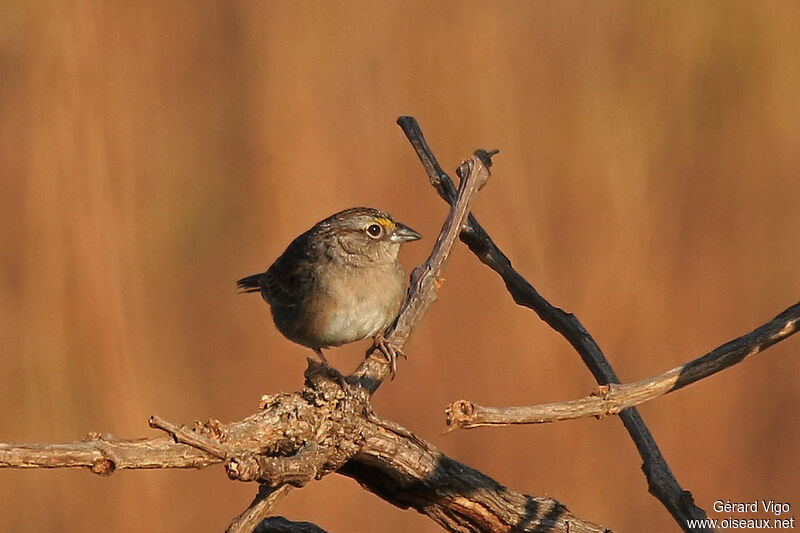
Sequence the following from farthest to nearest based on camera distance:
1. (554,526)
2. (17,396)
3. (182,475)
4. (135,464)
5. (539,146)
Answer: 1. (539,146)
2. (182,475)
3. (17,396)
4. (554,526)
5. (135,464)

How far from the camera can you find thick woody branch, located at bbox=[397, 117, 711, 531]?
283cm

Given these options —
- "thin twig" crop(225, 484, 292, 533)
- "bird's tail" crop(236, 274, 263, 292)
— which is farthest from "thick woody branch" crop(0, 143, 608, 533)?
"bird's tail" crop(236, 274, 263, 292)

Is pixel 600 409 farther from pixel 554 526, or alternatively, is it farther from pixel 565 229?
pixel 565 229

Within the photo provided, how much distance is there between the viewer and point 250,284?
5438 millimetres

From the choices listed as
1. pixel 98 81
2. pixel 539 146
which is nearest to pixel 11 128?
pixel 98 81

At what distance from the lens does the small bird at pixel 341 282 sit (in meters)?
4.44

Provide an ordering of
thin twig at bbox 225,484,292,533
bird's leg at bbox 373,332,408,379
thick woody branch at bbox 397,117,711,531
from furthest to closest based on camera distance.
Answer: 1. bird's leg at bbox 373,332,408,379
2. thick woody branch at bbox 397,117,711,531
3. thin twig at bbox 225,484,292,533

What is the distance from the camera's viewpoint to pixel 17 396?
226 inches

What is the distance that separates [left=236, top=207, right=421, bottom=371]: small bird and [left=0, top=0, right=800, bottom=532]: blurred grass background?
1580mm

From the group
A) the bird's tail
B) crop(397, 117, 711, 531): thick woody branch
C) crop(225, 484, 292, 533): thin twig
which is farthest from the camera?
the bird's tail

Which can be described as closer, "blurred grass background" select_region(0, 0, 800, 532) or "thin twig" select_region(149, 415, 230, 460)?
"thin twig" select_region(149, 415, 230, 460)

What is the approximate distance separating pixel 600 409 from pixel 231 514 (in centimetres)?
401

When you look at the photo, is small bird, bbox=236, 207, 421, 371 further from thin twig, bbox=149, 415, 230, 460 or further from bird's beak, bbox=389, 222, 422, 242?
thin twig, bbox=149, 415, 230, 460

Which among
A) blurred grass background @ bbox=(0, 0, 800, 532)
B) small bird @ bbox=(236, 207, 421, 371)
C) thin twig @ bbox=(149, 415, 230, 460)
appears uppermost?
blurred grass background @ bbox=(0, 0, 800, 532)
